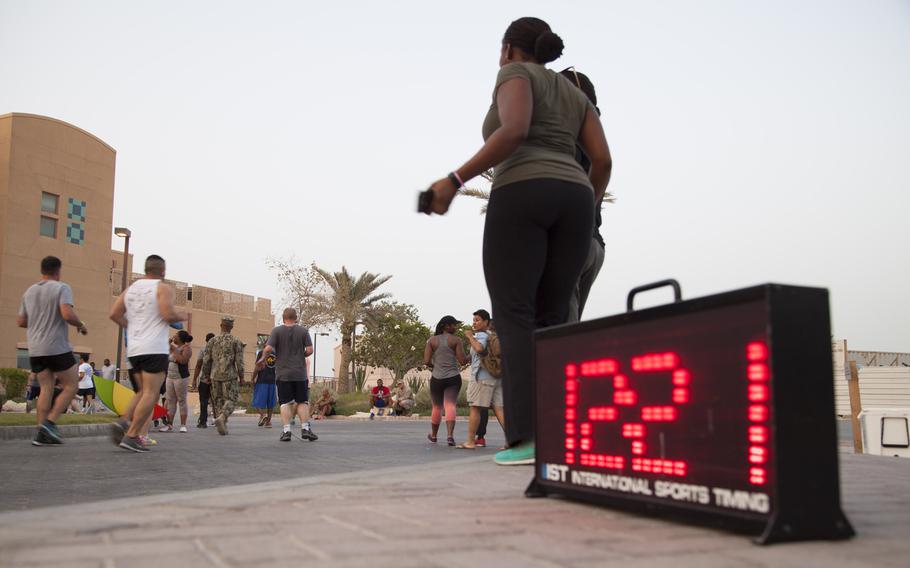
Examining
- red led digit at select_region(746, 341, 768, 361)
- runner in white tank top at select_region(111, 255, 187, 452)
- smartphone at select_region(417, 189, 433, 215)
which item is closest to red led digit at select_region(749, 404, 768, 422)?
red led digit at select_region(746, 341, 768, 361)

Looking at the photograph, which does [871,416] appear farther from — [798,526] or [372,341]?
[372,341]

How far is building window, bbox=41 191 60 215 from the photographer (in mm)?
41906

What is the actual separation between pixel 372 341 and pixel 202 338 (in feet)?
73.9

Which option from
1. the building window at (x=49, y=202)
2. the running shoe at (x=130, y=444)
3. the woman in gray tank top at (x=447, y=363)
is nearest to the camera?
the running shoe at (x=130, y=444)

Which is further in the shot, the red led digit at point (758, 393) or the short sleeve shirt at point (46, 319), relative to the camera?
the short sleeve shirt at point (46, 319)

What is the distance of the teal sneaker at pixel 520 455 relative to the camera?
3.84m

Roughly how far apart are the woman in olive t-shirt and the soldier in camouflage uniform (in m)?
12.1

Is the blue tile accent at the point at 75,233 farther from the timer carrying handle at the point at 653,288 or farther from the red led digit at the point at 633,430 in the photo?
the red led digit at the point at 633,430

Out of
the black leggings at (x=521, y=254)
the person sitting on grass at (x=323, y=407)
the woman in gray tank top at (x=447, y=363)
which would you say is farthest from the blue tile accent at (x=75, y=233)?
the black leggings at (x=521, y=254)

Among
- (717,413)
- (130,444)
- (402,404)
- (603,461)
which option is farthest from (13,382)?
(717,413)

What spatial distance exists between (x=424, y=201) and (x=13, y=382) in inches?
1197

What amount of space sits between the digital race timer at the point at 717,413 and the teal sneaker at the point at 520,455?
3.42 ft

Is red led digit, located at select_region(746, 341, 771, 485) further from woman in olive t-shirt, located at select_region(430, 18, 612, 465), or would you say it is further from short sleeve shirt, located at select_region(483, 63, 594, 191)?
short sleeve shirt, located at select_region(483, 63, 594, 191)

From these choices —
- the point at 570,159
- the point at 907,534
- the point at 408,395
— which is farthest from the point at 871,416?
the point at 408,395
